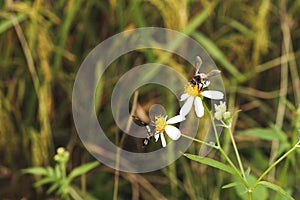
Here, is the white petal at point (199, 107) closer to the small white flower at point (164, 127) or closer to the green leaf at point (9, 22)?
the small white flower at point (164, 127)

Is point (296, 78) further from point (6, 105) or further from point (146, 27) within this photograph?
point (6, 105)

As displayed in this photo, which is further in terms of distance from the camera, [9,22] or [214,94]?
[9,22]

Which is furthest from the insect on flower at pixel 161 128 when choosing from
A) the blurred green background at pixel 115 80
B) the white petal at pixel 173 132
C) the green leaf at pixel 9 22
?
the green leaf at pixel 9 22

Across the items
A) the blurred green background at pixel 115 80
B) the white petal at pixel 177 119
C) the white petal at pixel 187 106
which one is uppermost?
the blurred green background at pixel 115 80

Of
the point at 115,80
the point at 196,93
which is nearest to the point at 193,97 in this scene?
the point at 196,93

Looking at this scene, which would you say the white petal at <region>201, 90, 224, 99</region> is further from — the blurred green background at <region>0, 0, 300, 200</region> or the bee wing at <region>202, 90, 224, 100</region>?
the blurred green background at <region>0, 0, 300, 200</region>

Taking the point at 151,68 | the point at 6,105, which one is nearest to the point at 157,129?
the point at 151,68

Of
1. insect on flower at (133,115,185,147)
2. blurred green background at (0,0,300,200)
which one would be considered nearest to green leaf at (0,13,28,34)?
blurred green background at (0,0,300,200)

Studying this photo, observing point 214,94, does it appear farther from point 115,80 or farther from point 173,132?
point 115,80
